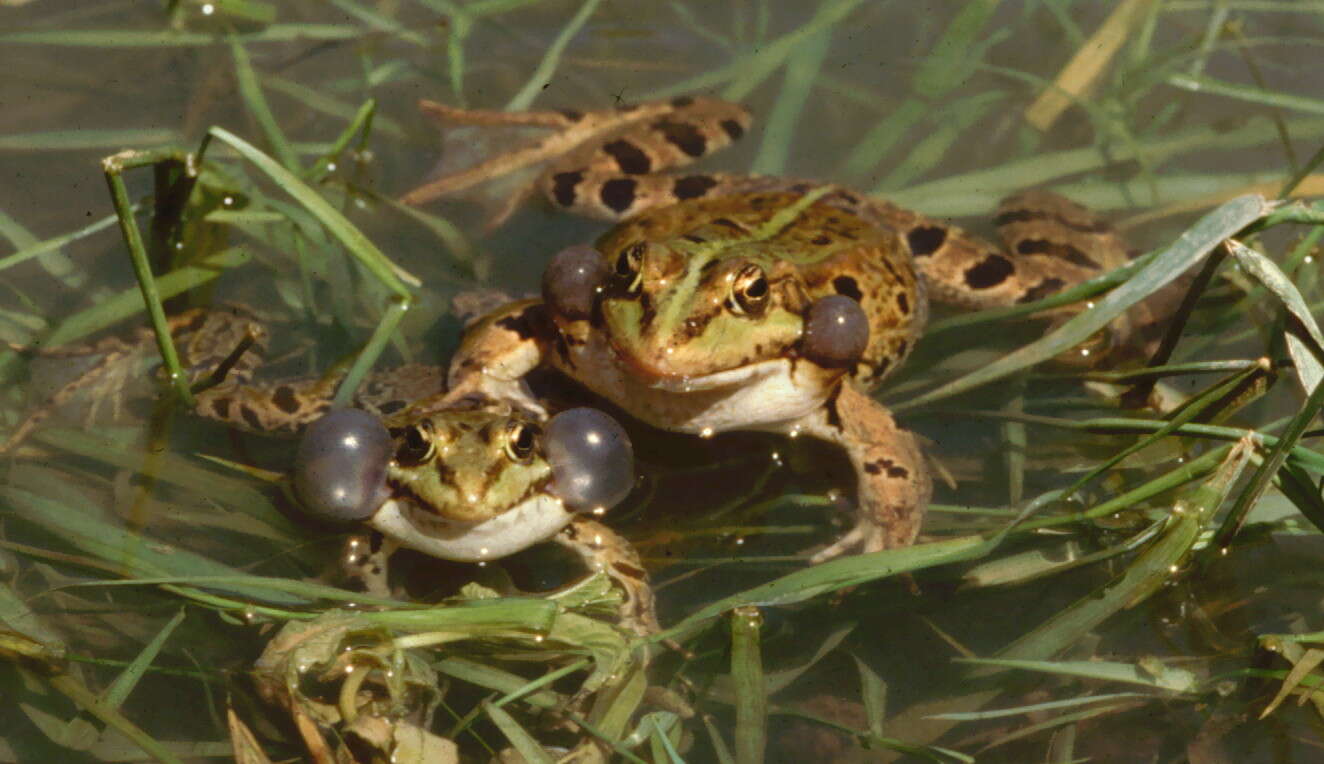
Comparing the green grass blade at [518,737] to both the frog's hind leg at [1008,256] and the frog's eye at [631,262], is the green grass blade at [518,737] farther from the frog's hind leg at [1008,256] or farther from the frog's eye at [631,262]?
the frog's hind leg at [1008,256]

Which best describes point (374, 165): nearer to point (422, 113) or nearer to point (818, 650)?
point (422, 113)

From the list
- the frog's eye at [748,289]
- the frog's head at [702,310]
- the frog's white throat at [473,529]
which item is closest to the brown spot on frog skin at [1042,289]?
the frog's head at [702,310]

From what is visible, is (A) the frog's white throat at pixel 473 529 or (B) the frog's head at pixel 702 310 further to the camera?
(B) the frog's head at pixel 702 310

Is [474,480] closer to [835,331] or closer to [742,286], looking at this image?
[742,286]

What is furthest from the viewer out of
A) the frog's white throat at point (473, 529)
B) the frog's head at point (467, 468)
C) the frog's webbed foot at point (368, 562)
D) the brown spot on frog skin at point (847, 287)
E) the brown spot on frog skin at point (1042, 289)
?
the brown spot on frog skin at point (1042, 289)

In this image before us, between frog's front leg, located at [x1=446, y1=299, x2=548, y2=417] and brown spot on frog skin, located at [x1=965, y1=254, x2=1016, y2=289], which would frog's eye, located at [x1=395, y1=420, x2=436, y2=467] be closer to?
frog's front leg, located at [x1=446, y1=299, x2=548, y2=417]

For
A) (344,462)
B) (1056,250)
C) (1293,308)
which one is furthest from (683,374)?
(1056,250)

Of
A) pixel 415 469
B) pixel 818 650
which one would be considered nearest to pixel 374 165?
pixel 415 469
